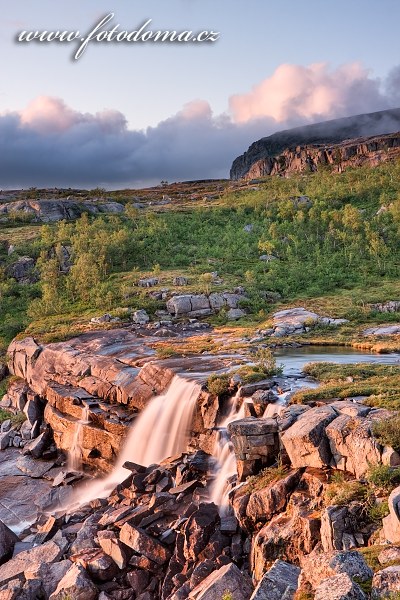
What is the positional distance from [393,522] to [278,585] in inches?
124

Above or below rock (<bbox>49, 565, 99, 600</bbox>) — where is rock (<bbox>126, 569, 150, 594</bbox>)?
below

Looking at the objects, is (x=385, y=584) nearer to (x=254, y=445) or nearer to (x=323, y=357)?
(x=254, y=445)

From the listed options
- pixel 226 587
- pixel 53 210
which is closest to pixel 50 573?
pixel 226 587

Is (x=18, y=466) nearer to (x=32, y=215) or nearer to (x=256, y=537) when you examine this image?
(x=256, y=537)

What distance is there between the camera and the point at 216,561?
13.4 meters

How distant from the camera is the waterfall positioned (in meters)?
17.6

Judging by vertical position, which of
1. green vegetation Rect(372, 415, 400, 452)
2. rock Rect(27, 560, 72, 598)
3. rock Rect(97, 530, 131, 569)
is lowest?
rock Rect(27, 560, 72, 598)

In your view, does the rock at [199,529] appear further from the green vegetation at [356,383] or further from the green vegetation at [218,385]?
the green vegetation at [218,385]

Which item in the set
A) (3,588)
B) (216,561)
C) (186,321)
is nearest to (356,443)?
(216,561)

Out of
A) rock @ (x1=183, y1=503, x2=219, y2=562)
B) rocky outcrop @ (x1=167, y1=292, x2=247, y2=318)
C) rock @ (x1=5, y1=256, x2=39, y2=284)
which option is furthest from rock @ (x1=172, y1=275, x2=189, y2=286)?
rock @ (x1=183, y1=503, x2=219, y2=562)

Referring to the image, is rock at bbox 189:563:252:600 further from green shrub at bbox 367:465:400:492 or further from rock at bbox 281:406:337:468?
rock at bbox 281:406:337:468

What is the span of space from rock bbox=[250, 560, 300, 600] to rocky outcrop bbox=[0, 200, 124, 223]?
9461 cm

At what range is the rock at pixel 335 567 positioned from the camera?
845 cm

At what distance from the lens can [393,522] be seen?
10711 mm
